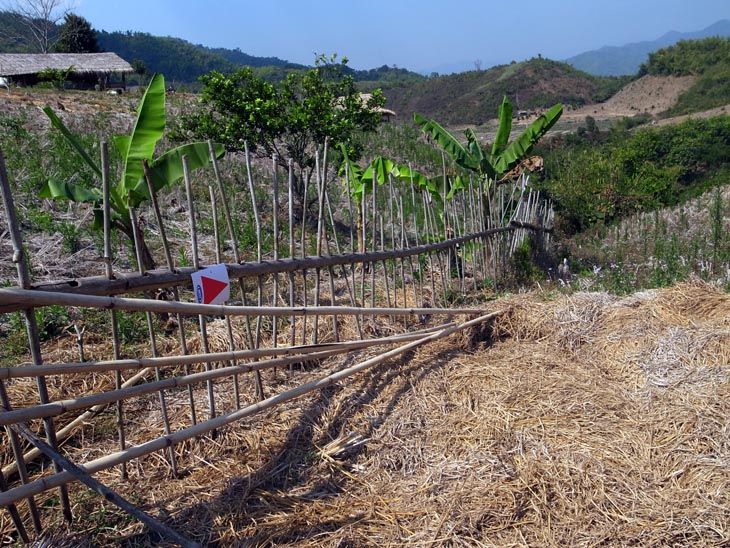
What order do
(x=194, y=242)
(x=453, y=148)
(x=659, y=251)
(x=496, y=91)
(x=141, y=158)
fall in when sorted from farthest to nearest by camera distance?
1. (x=496, y=91)
2. (x=453, y=148)
3. (x=659, y=251)
4. (x=141, y=158)
5. (x=194, y=242)

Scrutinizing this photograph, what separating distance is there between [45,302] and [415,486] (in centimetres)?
180

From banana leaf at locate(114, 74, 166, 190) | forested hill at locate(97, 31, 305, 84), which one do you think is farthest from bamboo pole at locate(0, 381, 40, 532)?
forested hill at locate(97, 31, 305, 84)

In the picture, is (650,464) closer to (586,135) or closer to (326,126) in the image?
(326,126)

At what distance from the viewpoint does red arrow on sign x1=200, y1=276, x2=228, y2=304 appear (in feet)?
8.91

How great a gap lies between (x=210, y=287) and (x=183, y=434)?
71 cm

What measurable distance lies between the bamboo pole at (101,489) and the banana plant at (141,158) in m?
1.61

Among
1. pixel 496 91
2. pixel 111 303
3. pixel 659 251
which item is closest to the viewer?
pixel 111 303

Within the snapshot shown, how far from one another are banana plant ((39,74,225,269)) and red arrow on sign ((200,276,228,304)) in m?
0.93

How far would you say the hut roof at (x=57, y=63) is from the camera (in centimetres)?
2103

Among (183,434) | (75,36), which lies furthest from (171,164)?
(75,36)

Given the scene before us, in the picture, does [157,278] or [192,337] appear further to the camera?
[192,337]

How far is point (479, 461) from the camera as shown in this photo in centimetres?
276

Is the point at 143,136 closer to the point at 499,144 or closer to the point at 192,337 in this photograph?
the point at 192,337

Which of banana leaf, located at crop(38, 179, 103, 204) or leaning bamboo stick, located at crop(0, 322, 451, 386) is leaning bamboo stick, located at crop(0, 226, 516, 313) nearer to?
leaning bamboo stick, located at crop(0, 322, 451, 386)
